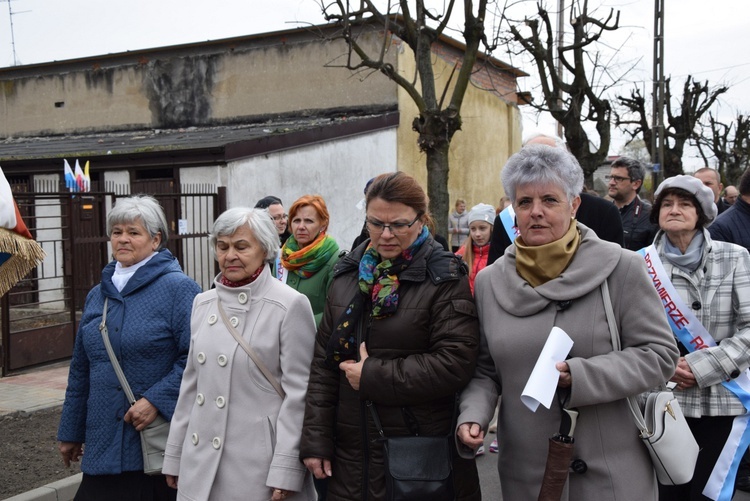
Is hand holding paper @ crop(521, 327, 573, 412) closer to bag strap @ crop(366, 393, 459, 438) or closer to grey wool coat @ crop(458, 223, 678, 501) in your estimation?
grey wool coat @ crop(458, 223, 678, 501)

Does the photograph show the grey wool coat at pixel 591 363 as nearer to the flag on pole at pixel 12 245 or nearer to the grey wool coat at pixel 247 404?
the grey wool coat at pixel 247 404

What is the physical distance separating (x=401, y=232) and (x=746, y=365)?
6.88 ft

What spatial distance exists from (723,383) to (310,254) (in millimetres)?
2569

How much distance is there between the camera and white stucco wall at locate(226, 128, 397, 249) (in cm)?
1373

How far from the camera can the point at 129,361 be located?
3.50m

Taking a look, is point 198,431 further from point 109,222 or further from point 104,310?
point 109,222

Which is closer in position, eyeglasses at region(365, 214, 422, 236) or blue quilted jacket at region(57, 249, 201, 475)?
eyeglasses at region(365, 214, 422, 236)

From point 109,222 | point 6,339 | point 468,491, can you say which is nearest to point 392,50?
point 6,339

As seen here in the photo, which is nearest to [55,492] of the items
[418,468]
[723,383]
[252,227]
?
[252,227]

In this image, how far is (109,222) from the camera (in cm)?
371

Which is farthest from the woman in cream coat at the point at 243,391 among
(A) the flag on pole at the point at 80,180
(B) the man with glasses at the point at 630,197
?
(A) the flag on pole at the point at 80,180

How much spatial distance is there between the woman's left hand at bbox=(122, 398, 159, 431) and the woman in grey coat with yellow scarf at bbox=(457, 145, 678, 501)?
1.62m

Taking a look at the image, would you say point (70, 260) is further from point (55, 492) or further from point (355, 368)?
point (355, 368)

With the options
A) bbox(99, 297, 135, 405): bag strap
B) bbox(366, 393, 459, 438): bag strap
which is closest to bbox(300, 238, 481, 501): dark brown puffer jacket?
bbox(366, 393, 459, 438): bag strap
